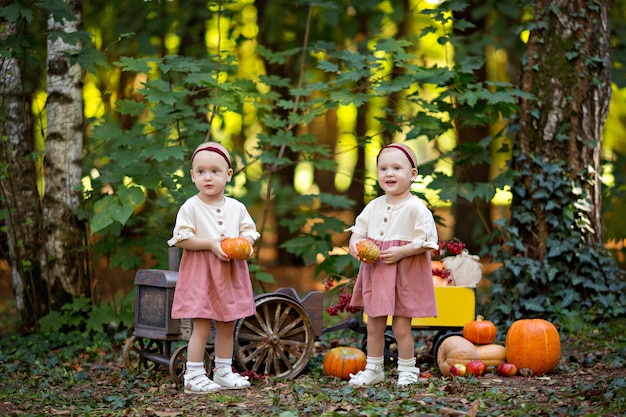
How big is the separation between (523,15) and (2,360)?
10298mm

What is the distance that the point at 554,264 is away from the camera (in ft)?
22.9

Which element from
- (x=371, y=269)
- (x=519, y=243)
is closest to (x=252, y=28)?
(x=519, y=243)

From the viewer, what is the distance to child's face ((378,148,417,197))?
16.3 feet

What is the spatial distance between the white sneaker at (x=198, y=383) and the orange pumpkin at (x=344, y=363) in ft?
2.90

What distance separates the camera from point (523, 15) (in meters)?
13.1

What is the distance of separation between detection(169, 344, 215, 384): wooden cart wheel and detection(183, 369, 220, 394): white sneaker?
234mm

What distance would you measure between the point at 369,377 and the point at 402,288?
24.9 inches

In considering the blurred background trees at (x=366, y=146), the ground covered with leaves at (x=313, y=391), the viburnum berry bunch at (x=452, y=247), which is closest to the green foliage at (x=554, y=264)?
the blurred background trees at (x=366, y=146)

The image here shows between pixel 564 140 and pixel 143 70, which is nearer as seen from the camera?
pixel 143 70

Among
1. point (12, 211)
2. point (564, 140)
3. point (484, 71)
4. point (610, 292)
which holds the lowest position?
point (610, 292)

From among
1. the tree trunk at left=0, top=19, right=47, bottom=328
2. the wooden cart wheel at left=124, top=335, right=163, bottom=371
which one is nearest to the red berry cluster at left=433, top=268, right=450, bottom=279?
the wooden cart wheel at left=124, top=335, right=163, bottom=371

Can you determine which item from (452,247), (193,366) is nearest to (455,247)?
(452,247)

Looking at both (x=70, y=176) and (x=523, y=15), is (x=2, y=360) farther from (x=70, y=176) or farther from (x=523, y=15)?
(x=523, y=15)

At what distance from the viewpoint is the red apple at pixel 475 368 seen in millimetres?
5227
